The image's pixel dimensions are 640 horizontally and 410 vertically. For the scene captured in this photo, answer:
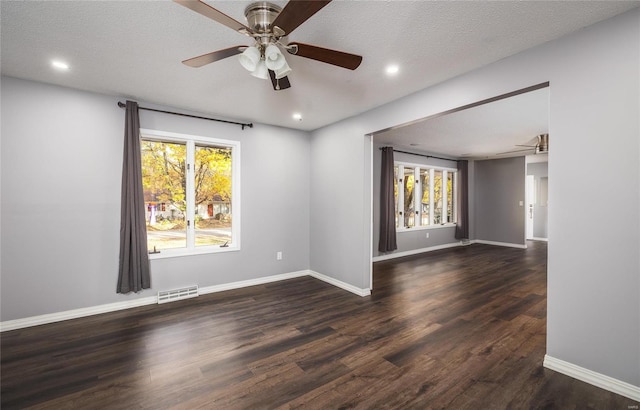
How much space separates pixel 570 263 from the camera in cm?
215

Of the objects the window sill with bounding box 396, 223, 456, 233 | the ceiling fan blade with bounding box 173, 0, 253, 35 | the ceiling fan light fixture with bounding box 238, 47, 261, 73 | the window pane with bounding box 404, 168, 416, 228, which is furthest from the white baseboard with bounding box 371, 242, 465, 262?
the ceiling fan blade with bounding box 173, 0, 253, 35

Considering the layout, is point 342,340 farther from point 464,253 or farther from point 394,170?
point 464,253

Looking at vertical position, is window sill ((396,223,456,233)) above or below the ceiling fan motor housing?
below

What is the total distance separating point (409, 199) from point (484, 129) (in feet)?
8.74

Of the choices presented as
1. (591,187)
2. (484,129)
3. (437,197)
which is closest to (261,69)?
(591,187)

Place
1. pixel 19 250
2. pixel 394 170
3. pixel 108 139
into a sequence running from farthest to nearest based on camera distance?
pixel 394 170 → pixel 108 139 → pixel 19 250

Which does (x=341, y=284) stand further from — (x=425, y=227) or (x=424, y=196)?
(x=424, y=196)

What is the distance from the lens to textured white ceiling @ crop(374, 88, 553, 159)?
3.79m

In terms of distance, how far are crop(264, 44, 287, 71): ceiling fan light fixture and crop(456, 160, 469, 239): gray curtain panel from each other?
7.56 metres

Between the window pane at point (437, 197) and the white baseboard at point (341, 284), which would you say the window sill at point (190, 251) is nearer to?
the white baseboard at point (341, 284)

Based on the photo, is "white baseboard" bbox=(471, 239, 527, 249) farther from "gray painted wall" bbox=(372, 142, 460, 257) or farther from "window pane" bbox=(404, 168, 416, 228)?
"window pane" bbox=(404, 168, 416, 228)

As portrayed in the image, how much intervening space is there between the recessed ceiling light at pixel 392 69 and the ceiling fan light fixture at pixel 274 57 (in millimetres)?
1262

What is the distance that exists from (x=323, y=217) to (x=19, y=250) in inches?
150

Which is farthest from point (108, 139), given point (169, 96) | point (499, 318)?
point (499, 318)
